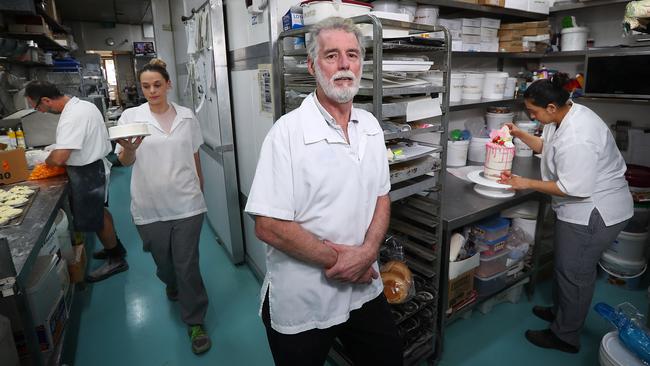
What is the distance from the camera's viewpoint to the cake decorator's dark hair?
189 centimetres

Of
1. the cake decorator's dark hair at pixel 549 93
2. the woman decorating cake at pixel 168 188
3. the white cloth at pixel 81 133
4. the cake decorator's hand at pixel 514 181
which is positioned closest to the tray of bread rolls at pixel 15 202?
the white cloth at pixel 81 133

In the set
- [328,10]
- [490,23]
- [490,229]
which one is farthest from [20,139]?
[490,23]

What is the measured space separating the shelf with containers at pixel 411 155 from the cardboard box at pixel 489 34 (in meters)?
0.88

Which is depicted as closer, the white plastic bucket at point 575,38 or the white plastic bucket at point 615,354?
the white plastic bucket at point 615,354

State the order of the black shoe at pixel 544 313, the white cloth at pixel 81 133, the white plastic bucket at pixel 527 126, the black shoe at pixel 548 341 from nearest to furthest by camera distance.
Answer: the black shoe at pixel 548 341
the black shoe at pixel 544 313
the white cloth at pixel 81 133
the white plastic bucket at pixel 527 126

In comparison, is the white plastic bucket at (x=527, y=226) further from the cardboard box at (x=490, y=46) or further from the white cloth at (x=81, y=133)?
the white cloth at (x=81, y=133)

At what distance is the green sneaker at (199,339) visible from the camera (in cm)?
220

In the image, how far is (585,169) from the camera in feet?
5.96

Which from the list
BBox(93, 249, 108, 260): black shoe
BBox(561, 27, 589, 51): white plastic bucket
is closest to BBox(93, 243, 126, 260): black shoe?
BBox(93, 249, 108, 260): black shoe

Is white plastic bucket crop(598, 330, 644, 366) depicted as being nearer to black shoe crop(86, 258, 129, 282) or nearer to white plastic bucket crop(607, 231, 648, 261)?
white plastic bucket crop(607, 231, 648, 261)

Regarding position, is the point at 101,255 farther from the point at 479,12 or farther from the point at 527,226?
the point at 479,12

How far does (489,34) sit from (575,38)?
0.72 metres

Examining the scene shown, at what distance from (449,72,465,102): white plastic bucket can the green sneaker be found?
227cm

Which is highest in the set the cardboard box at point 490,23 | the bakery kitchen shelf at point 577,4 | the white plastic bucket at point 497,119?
the bakery kitchen shelf at point 577,4
